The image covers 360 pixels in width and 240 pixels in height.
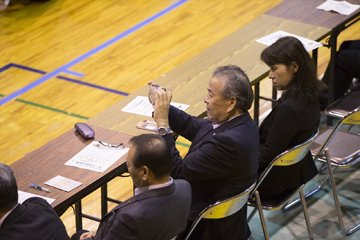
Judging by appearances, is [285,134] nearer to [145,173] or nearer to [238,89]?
[238,89]

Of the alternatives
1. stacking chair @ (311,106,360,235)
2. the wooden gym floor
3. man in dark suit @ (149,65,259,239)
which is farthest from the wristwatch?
the wooden gym floor

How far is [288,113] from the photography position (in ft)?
9.68

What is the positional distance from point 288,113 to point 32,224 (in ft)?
5.11

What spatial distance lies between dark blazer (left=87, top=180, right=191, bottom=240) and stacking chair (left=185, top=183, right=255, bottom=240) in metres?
0.26

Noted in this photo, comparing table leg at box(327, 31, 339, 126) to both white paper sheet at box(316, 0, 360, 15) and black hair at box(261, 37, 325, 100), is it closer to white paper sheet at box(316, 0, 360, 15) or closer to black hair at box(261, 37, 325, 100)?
white paper sheet at box(316, 0, 360, 15)

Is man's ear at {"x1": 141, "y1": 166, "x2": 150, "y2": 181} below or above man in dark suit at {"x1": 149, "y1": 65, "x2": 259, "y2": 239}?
above

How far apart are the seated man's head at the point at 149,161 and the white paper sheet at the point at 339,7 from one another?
119 inches

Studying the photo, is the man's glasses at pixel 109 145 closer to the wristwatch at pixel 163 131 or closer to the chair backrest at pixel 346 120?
the wristwatch at pixel 163 131

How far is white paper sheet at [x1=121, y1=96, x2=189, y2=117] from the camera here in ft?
10.9

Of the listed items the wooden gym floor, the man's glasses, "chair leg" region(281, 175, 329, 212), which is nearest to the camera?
the man's glasses

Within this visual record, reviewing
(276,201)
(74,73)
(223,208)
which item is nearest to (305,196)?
(276,201)

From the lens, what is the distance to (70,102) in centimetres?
527

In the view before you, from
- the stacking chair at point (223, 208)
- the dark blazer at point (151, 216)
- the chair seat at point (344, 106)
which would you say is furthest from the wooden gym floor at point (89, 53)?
the dark blazer at point (151, 216)

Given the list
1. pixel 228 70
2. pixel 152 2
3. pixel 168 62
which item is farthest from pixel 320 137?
pixel 152 2
